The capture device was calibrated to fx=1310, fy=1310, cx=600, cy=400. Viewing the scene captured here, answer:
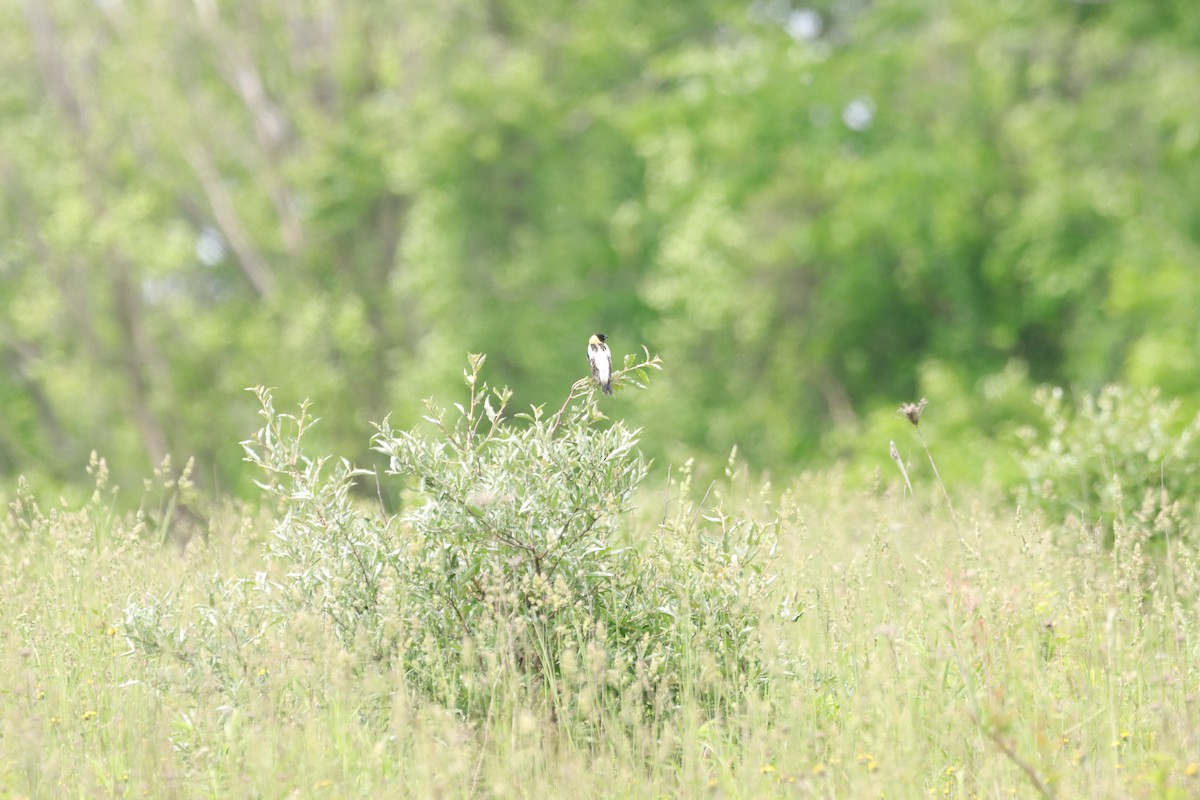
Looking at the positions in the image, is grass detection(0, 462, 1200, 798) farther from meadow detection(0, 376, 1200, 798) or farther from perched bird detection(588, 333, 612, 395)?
perched bird detection(588, 333, 612, 395)

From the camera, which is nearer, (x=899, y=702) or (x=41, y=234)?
(x=899, y=702)

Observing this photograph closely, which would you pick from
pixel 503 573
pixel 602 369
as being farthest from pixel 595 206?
pixel 503 573

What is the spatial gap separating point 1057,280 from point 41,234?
15882 mm

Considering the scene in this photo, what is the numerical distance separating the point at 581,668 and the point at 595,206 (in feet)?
56.6

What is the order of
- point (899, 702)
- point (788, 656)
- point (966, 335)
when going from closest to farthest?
1. point (899, 702)
2. point (788, 656)
3. point (966, 335)

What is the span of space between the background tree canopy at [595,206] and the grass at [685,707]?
11.6m

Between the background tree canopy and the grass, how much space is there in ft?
37.9

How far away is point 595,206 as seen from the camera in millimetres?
21500

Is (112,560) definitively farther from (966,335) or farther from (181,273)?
(181,273)

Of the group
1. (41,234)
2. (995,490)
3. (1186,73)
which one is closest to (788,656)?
(995,490)

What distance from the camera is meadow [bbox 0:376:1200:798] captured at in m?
4.03

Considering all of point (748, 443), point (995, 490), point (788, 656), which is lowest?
point (788, 656)

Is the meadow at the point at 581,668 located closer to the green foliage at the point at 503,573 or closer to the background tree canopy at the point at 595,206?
the green foliage at the point at 503,573

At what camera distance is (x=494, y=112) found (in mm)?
20141
